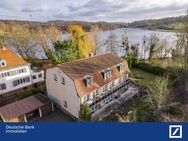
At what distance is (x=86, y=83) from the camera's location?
18.6 meters

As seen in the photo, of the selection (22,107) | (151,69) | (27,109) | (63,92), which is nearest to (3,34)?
(22,107)

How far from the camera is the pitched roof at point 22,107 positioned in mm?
18234

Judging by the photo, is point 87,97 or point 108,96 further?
point 108,96

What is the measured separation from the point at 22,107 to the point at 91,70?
894 cm

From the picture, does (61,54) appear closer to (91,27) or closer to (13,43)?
(91,27)

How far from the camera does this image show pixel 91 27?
38969mm

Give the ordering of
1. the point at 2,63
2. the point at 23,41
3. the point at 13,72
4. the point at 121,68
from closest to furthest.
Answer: the point at 121,68
the point at 2,63
the point at 13,72
the point at 23,41

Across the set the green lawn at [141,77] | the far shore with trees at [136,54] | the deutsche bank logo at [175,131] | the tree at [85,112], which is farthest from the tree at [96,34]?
the deutsche bank logo at [175,131]

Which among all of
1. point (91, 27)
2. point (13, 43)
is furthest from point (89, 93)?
point (13, 43)

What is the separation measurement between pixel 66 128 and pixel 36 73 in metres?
23.0

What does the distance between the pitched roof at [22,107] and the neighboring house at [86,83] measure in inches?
73.1

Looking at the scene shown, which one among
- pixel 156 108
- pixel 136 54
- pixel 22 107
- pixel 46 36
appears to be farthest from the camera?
pixel 136 54

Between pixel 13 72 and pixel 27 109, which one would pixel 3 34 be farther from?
pixel 27 109

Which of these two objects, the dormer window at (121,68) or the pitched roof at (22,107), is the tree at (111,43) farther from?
the pitched roof at (22,107)
